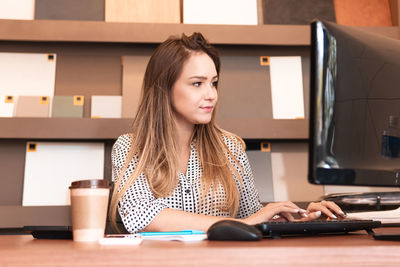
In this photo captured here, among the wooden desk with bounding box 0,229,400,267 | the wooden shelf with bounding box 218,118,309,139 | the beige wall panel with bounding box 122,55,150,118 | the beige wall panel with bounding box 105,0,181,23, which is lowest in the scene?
the wooden desk with bounding box 0,229,400,267

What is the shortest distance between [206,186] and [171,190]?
0.15 m

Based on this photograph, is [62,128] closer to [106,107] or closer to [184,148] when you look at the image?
[106,107]

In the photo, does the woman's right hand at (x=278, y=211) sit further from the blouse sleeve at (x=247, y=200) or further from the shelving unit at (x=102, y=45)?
the shelving unit at (x=102, y=45)

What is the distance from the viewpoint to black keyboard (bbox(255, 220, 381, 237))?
699 mm

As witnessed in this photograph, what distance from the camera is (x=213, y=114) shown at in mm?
1720

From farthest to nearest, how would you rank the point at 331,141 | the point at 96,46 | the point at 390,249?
the point at 96,46 < the point at 331,141 < the point at 390,249

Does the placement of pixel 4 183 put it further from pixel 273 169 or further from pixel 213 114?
pixel 273 169

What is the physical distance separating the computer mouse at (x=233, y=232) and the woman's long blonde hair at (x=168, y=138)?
0.81 metres

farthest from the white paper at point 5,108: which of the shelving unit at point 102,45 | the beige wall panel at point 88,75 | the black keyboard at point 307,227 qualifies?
the black keyboard at point 307,227

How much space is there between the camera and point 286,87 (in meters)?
2.26

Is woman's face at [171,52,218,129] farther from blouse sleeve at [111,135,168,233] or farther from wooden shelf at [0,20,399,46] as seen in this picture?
wooden shelf at [0,20,399,46]

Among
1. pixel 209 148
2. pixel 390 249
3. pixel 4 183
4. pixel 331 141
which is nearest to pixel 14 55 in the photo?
pixel 4 183

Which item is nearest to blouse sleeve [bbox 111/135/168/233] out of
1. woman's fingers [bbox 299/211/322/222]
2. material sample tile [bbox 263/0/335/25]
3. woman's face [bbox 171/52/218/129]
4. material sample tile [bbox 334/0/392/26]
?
woman's face [bbox 171/52/218/129]

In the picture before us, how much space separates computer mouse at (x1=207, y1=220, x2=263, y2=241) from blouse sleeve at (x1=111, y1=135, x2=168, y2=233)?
Answer: 0.60 metres
